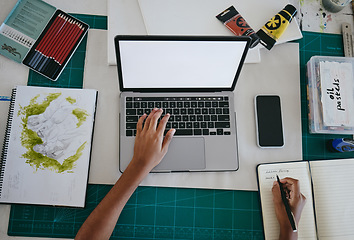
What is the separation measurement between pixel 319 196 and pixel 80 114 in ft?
2.62

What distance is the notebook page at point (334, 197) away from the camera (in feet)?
2.77

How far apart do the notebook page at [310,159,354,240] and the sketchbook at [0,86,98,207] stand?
73cm

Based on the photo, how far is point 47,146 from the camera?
0.82 m

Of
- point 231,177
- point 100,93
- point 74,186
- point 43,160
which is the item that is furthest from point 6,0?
point 231,177

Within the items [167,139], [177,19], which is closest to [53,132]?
[167,139]

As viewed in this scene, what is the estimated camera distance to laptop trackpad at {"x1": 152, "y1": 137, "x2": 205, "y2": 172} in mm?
833

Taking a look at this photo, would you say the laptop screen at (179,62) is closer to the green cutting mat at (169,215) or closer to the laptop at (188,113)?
the laptop at (188,113)

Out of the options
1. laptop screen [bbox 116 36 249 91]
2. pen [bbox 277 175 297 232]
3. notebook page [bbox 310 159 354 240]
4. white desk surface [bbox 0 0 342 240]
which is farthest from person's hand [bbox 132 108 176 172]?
notebook page [bbox 310 159 354 240]

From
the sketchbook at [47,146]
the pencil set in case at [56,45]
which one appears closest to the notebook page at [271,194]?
the sketchbook at [47,146]

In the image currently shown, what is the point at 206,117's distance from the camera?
33.6 inches

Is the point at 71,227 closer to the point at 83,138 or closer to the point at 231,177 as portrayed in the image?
the point at 83,138

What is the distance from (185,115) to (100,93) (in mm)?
288

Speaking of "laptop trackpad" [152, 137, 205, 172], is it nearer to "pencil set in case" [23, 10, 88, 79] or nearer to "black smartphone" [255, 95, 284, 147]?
"black smartphone" [255, 95, 284, 147]

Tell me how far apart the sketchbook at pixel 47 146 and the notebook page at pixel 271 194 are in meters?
0.56
